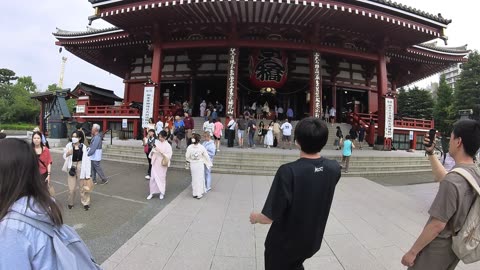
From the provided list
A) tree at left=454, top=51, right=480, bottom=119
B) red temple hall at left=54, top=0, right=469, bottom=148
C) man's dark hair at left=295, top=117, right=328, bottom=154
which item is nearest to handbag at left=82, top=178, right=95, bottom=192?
man's dark hair at left=295, top=117, right=328, bottom=154

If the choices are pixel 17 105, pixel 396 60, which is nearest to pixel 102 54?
pixel 396 60

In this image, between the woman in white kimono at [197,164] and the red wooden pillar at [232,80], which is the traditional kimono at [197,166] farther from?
the red wooden pillar at [232,80]

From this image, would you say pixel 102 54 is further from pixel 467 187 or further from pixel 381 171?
pixel 467 187

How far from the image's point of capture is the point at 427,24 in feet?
43.1

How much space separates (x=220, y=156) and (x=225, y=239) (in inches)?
256

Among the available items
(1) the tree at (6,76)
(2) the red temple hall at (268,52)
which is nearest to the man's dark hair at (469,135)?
(2) the red temple hall at (268,52)

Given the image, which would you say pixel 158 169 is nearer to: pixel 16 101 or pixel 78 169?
pixel 78 169

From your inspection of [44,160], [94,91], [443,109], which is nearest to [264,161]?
[44,160]

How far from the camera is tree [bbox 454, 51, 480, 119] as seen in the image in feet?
94.7

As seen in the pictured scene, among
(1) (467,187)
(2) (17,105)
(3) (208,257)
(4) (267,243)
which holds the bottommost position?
(3) (208,257)

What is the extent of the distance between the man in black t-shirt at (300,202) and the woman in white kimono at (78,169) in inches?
184

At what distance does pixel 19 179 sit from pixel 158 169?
5253 millimetres

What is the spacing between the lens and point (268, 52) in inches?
611

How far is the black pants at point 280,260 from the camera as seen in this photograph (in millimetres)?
1973
